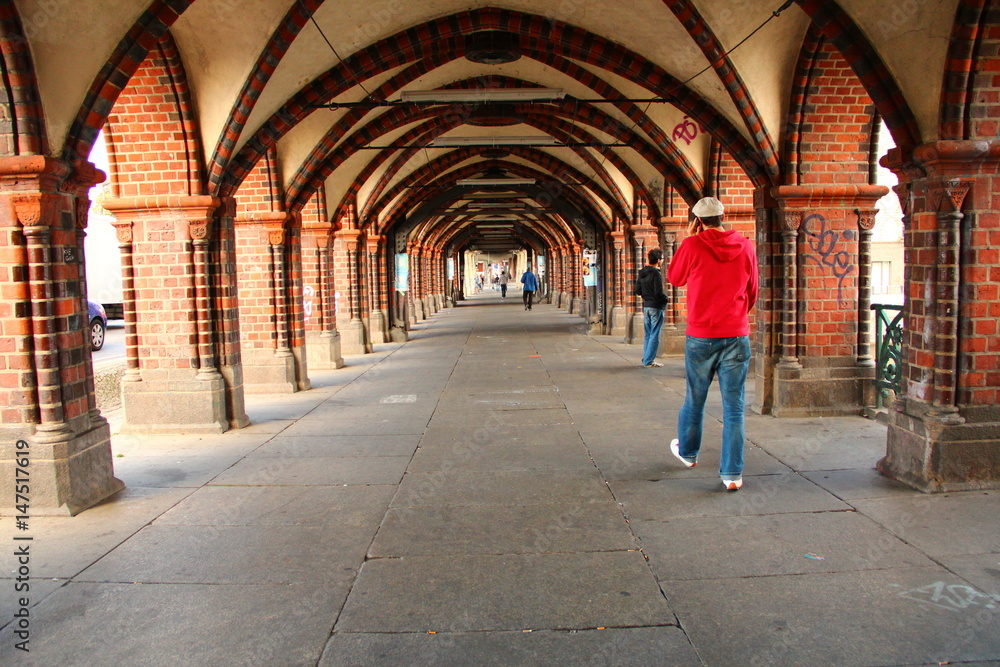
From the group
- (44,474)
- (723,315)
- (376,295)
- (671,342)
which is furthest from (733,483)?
(376,295)

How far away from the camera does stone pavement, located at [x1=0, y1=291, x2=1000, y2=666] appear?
266 centimetres

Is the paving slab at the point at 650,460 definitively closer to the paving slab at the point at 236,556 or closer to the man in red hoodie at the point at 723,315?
the man in red hoodie at the point at 723,315

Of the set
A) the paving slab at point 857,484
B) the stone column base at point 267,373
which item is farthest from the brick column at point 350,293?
the paving slab at point 857,484

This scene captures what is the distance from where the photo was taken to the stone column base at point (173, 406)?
6.75 m

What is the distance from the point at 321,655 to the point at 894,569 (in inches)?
98.3

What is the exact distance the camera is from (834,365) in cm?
679

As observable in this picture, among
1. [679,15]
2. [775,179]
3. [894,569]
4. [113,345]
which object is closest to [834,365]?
[775,179]

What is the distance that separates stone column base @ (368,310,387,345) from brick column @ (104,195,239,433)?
925cm

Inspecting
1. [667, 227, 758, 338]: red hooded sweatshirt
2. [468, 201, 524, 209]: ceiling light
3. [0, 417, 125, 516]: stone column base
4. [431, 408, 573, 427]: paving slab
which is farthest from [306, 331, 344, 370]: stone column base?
[468, 201, 524, 209]: ceiling light

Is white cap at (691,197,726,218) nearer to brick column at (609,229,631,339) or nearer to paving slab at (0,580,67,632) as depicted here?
paving slab at (0,580,67,632)

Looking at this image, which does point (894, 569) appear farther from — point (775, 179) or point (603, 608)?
point (775, 179)

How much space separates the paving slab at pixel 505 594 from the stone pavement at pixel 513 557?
0.04ft

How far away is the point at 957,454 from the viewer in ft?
14.4

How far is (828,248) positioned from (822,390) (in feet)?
4.40
